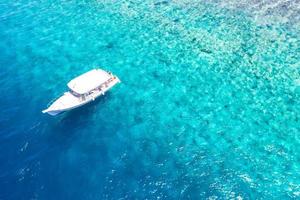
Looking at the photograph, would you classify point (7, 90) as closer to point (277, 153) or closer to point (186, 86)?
point (186, 86)

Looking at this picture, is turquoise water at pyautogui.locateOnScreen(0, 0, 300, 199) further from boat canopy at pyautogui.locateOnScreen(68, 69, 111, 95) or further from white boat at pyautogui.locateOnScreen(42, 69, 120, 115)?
boat canopy at pyautogui.locateOnScreen(68, 69, 111, 95)

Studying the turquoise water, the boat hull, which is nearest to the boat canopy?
the boat hull

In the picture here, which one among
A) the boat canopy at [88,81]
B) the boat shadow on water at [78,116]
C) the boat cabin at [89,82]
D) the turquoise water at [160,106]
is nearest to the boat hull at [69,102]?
the boat cabin at [89,82]

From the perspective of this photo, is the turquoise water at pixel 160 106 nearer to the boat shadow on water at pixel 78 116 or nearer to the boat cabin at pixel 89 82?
the boat shadow on water at pixel 78 116

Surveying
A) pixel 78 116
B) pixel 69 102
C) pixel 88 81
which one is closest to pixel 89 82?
pixel 88 81

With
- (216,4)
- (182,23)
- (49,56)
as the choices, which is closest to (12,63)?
(49,56)

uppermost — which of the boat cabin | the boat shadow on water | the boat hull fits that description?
the boat cabin

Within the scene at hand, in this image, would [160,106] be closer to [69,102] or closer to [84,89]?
[84,89]
